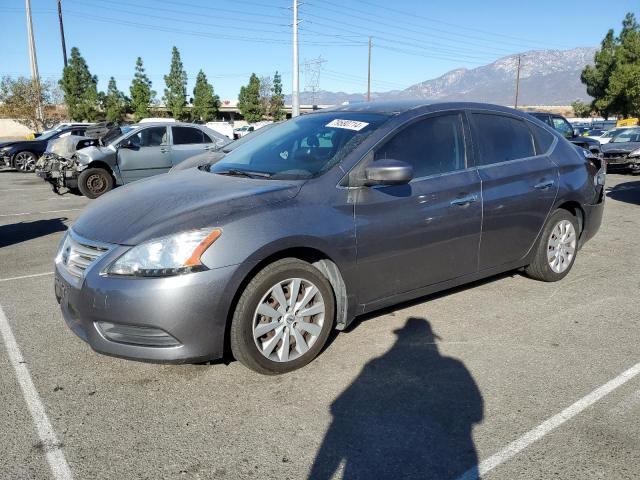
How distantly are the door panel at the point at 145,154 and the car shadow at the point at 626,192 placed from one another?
991 centimetres

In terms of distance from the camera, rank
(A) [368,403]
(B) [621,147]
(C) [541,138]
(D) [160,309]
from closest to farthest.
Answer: (D) [160,309] → (A) [368,403] → (C) [541,138] → (B) [621,147]

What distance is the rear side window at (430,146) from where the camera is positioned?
383cm

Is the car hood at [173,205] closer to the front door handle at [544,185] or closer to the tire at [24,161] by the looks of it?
the front door handle at [544,185]

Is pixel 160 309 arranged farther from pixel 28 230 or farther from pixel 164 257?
pixel 28 230

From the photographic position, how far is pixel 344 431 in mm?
2723

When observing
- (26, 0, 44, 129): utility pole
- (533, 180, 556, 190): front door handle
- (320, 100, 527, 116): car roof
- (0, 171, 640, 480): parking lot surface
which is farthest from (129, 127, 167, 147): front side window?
(26, 0, 44, 129): utility pole

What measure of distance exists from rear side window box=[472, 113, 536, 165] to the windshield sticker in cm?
106

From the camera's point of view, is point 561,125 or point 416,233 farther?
point 561,125

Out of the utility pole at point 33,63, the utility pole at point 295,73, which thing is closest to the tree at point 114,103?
the utility pole at point 33,63

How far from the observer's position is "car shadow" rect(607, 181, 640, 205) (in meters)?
11.0

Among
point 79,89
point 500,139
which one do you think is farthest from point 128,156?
point 79,89

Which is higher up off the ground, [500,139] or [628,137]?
[500,139]

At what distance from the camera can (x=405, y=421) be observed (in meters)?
2.82

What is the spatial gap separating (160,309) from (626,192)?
12174 millimetres
